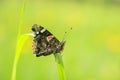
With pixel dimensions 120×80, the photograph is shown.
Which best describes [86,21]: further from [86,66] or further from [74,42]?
[86,66]

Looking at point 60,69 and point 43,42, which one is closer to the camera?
point 60,69

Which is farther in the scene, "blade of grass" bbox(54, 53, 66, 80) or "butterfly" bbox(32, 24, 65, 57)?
"butterfly" bbox(32, 24, 65, 57)

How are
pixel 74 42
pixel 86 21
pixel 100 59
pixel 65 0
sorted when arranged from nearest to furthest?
pixel 100 59 → pixel 74 42 → pixel 86 21 → pixel 65 0

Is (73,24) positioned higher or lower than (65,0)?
lower

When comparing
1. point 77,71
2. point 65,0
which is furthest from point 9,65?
point 65,0

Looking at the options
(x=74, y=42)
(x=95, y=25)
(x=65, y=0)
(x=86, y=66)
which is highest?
(x=65, y=0)

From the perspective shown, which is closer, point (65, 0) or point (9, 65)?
point (9, 65)

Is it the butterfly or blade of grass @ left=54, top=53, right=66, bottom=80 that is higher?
the butterfly

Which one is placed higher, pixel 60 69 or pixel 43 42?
pixel 43 42
